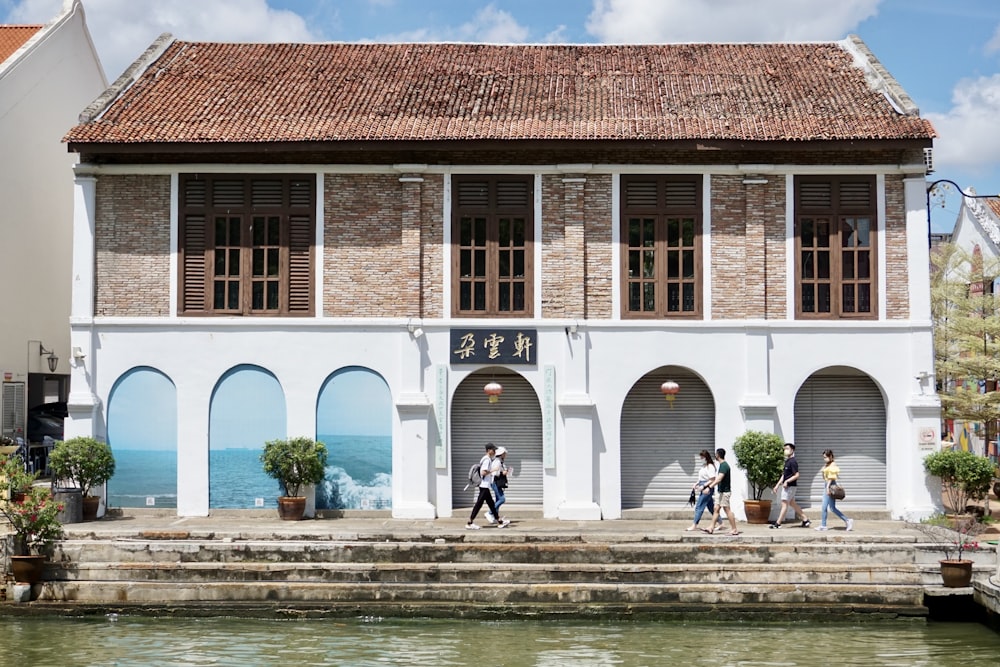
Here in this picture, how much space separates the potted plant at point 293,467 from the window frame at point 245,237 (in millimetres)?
2694

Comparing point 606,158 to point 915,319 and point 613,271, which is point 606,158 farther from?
point 915,319

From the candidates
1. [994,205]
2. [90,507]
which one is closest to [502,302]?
[90,507]

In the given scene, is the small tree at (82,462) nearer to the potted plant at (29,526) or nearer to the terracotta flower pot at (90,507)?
the terracotta flower pot at (90,507)

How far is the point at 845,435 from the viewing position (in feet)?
75.5

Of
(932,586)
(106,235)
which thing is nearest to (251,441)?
(106,235)

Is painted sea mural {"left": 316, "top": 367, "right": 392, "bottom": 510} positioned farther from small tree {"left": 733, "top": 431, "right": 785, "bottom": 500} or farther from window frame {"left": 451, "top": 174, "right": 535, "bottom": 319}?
small tree {"left": 733, "top": 431, "right": 785, "bottom": 500}

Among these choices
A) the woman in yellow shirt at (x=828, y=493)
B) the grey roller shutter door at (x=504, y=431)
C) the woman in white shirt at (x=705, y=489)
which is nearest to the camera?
the woman in white shirt at (x=705, y=489)

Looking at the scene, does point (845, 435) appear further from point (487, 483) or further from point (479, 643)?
point (479, 643)

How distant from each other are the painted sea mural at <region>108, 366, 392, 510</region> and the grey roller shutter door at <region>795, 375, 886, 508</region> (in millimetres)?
8366

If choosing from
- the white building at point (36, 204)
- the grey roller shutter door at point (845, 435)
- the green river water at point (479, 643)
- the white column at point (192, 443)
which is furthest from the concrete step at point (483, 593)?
the white building at point (36, 204)

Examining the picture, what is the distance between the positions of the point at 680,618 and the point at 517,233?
8.59m

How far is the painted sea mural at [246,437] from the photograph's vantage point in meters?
22.6

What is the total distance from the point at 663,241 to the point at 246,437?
9201 mm

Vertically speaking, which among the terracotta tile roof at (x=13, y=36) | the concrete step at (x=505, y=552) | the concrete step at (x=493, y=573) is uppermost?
the terracotta tile roof at (x=13, y=36)
